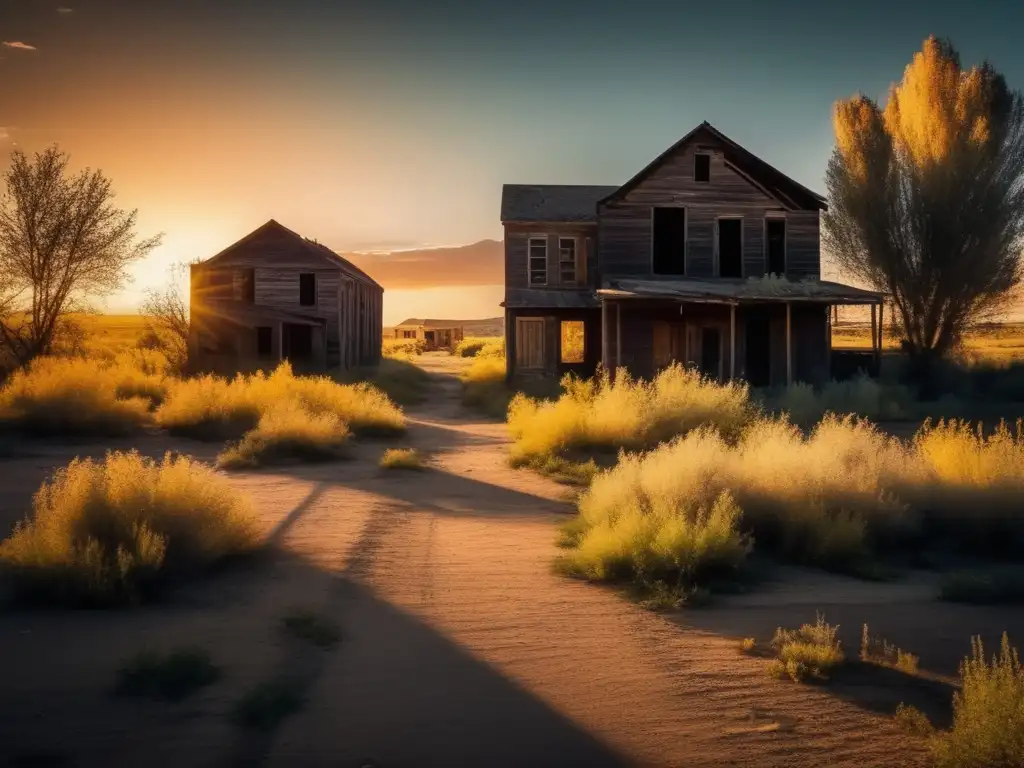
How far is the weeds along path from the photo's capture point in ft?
13.1

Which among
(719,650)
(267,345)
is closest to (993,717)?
(719,650)

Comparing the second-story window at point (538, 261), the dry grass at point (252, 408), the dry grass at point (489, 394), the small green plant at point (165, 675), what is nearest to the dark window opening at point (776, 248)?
the second-story window at point (538, 261)

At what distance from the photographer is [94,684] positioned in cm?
463

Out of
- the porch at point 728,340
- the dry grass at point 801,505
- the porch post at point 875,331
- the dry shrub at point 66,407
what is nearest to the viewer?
the dry grass at point 801,505

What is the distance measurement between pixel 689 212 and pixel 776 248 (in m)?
3.05

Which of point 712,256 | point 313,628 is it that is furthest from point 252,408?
point 712,256

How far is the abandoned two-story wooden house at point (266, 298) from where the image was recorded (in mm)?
29859

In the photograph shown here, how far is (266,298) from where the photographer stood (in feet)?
99.6

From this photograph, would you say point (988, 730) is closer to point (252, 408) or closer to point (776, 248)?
point (252, 408)

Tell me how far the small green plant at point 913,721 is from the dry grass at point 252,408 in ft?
44.1

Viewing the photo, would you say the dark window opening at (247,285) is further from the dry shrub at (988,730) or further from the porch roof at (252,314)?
the dry shrub at (988,730)

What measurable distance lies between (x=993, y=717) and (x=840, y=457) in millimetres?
5557

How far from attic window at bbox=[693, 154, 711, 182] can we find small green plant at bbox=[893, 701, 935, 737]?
71.0 ft

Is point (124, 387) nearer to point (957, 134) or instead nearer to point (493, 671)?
point (493, 671)
